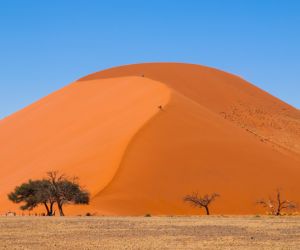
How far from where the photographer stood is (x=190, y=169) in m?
55.1

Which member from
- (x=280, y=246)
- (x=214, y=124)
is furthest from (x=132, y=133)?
(x=280, y=246)

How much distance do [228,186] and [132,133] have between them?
10393 mm

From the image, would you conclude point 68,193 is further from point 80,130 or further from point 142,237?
point 142,237

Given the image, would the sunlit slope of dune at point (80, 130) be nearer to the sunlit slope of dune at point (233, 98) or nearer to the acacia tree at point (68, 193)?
the acacia tree at point (68, 193)

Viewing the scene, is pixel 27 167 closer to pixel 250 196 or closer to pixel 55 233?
pixel 250 196

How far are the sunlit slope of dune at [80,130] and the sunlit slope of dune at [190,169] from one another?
1.66m

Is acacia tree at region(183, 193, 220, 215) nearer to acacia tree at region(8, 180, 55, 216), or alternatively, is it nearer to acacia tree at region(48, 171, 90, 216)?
acacia tree at region(48, 171, 90, 216)

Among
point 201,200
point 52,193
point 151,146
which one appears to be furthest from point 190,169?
point 52,193

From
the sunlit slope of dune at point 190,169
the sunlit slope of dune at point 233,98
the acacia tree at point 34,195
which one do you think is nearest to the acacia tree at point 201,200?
the sunlit slope of dune at point 190,169

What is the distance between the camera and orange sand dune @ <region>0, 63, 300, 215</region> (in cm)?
5209

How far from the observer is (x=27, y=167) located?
6191 centimetres

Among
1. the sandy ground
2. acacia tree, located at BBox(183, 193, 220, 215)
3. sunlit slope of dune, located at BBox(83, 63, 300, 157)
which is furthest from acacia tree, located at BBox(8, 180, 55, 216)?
sunlit slope of dune, located at BBox(83, 63, 300, 157)

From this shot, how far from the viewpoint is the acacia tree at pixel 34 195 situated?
46.3 metres

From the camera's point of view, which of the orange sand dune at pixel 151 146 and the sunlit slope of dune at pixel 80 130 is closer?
the orange sand dune at pixel 151 146
